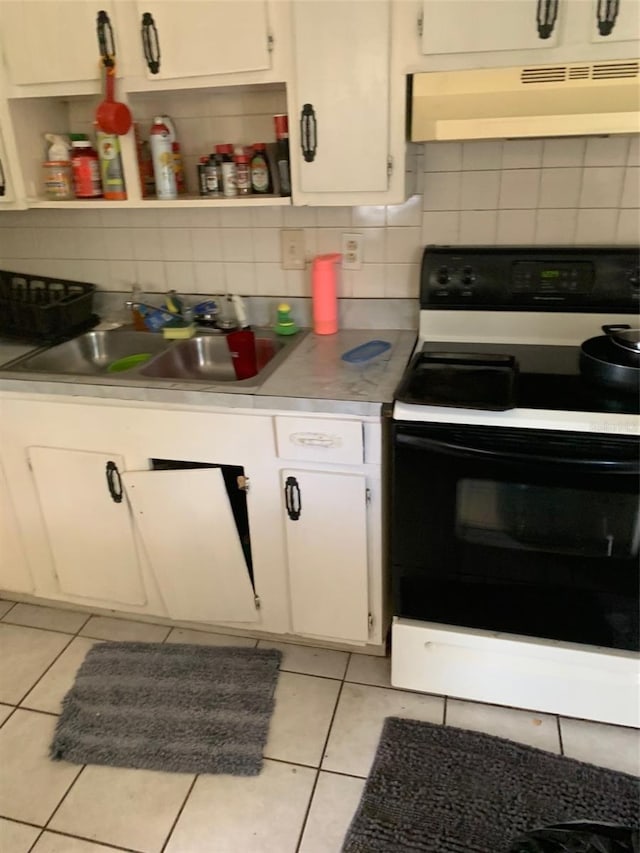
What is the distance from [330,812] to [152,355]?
1445 millimetres

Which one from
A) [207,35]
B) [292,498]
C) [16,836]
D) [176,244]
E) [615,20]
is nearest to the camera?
[615,20]

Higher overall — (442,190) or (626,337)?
(442,190)

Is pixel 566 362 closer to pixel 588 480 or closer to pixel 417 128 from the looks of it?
pixel 588 480

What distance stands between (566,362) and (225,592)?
3.95 ft

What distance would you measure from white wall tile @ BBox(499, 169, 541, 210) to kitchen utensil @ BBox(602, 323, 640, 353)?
0.48 metres

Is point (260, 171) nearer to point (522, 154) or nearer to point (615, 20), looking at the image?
point (522, 154)

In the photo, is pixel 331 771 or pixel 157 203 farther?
pixel 157 203

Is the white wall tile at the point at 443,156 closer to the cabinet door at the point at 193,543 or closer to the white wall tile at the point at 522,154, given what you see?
the white wall tile at the point at 522,154

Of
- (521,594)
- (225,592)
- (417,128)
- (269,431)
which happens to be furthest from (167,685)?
(417,128)

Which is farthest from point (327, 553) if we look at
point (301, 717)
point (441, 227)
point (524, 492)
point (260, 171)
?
point (260, 171)

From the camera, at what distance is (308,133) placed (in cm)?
174

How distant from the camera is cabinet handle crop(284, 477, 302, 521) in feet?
5.90

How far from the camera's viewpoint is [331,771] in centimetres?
170

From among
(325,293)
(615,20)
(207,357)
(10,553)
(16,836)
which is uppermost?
(615,20)
